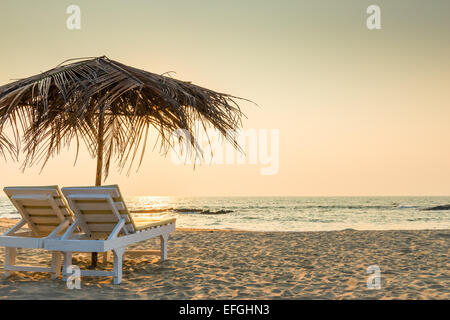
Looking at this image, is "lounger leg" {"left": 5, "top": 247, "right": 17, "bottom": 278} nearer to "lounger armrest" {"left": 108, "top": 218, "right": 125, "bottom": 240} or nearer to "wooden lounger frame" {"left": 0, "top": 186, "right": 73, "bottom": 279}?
"wooden lounger frame" {"left": 0, "top": 186, "right": 73, "bottom": 279}

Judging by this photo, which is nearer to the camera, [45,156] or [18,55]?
[45,156]

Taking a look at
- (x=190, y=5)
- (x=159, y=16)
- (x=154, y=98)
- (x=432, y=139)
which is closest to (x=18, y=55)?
(x=159, y=16)

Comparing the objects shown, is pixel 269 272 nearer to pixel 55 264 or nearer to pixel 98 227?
pixel 98 227

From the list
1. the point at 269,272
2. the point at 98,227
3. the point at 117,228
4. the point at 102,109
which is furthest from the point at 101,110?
the point at 269,272

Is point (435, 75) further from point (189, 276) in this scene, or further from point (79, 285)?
point (79, 285)

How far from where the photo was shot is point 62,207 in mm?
4066

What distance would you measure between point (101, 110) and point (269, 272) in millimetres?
2462

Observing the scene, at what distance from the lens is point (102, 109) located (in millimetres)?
4207

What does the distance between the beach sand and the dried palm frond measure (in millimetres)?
1373

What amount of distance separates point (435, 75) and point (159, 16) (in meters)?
8.31

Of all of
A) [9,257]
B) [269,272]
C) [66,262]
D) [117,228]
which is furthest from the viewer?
[269,272]

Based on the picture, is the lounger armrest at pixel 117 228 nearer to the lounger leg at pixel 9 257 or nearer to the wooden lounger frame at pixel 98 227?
Answer: the wooden lounger frame at pixel 98 227

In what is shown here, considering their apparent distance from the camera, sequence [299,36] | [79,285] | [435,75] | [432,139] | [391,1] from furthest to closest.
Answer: [432,139]
[435,75]
[299,36]
[391,1]
[79,285]
